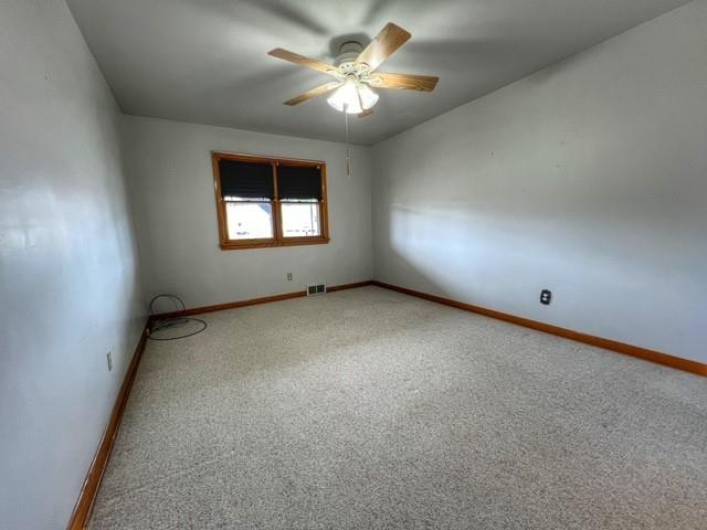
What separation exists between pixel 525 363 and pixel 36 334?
2.83 meters

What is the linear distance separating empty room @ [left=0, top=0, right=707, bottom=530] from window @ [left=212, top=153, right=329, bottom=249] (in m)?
0.04

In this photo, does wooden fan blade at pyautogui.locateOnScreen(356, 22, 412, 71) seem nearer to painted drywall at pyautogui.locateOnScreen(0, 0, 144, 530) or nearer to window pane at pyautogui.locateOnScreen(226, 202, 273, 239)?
painted drywall at pyautogui.locateOnScreen(0, 0, 144, 530)

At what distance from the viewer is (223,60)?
2305 mm

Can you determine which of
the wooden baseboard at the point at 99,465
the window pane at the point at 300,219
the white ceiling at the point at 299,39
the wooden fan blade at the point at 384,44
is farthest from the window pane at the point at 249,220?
the wooden fan blade at the point at 384,44

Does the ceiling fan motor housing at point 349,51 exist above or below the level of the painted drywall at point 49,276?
above

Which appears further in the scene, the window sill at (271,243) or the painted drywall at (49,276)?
the window sill at (271,243)

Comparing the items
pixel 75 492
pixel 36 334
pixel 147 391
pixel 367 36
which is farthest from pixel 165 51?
pixel 75 492

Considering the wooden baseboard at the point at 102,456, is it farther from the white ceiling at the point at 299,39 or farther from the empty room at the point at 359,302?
the white ceiling at the point at 299,39

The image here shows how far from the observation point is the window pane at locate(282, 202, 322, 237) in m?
4.43

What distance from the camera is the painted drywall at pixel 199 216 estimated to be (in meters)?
3.44

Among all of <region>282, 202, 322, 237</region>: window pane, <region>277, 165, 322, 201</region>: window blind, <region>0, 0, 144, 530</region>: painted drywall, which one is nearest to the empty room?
<region>0, 0, 144, 530</region>: painted drywall

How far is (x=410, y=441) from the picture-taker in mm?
1508

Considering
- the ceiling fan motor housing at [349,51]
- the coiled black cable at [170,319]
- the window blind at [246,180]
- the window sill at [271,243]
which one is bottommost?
the coiled black cable at [170,319]

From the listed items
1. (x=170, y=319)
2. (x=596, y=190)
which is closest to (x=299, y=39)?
(x=596, y=190)
